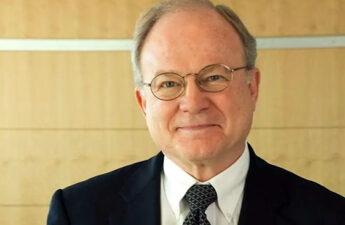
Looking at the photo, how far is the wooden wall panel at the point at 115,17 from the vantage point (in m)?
3.89

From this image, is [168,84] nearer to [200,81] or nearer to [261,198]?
[200,81]

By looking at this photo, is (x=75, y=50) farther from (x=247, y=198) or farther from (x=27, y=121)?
(x=247, y=198)

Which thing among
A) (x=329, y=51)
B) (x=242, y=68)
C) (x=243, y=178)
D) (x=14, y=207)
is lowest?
(x=14, y=207)

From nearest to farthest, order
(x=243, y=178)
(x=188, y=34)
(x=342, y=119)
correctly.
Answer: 1. (x=188, y=34)
2. (x=243, y=178)
3. (x=342, y=119)

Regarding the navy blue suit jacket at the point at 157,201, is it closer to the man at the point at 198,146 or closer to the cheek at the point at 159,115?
the man at the point at 198,146

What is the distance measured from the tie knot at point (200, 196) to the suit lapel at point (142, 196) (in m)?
0.12

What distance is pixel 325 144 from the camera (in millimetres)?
3914

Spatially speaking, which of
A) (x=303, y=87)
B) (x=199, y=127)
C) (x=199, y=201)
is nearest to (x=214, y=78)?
(x=199, y=127)

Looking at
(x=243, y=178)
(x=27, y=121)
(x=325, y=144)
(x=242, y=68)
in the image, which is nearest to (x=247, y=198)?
(x=243, y=178)

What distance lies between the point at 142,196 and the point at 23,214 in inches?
108

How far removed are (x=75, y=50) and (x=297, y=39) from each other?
169cm

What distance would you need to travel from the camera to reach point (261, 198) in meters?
1.56

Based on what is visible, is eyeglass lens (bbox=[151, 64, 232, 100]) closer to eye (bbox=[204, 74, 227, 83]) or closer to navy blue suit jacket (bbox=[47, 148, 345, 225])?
eye (bbox=[204, 74, 227, 83])

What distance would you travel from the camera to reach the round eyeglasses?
144cm
